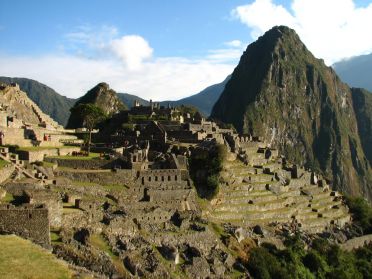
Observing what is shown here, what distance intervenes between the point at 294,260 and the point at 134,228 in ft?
58.2

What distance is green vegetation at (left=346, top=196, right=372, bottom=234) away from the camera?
67669 mm

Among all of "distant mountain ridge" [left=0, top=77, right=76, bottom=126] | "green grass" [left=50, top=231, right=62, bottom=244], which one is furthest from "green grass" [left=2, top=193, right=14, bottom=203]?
"distant mountain ridge" [left=0, top=77, right=76, bottom=126]

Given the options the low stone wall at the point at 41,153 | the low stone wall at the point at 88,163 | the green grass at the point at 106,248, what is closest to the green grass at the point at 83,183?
the low stone wall at the point at 88,163

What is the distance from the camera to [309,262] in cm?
4716

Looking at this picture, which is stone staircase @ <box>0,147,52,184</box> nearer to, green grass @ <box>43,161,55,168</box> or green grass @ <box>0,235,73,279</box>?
green grass @ <box>43,161,55,168</box>

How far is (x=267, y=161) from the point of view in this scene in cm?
6669

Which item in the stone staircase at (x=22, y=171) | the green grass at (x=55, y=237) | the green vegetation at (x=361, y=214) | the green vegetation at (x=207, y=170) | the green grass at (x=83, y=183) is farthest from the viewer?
the green vegetation at (x=361, y=214)

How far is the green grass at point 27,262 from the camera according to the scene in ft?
64.2

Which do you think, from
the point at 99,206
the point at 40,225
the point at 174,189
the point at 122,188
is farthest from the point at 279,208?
the point at 40,225

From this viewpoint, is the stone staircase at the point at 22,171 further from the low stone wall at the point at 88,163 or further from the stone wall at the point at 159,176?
the stone wall at the point at 159,176

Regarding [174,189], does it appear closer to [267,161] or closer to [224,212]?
[224,212]

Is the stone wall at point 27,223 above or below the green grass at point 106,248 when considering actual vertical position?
above

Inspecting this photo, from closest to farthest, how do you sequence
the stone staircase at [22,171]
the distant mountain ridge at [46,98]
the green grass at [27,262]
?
the green grass at [27,262]
the stone staircase at [22,171]
the distant mountain ridge at [46,98]

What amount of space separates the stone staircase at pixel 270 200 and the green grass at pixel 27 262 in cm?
2352
